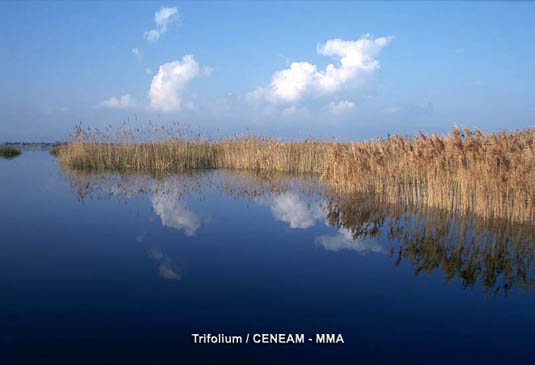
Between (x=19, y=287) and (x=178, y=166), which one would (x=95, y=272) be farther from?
(x=178, y=166)

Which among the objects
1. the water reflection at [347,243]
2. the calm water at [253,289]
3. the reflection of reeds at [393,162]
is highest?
the reflection of reeds at [393,162]

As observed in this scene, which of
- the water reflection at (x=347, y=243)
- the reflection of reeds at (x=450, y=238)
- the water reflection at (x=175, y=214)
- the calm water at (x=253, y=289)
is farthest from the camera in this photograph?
the water reflection at (x=175, y=214)

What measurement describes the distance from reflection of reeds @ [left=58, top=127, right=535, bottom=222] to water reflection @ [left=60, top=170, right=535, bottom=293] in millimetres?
392

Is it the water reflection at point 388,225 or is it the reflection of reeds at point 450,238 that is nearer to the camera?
the reflection of reeds at point 450,238

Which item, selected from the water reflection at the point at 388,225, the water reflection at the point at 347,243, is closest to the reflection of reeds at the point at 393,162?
the water reflection at the point at 388,225

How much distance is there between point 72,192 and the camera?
33.1 feet

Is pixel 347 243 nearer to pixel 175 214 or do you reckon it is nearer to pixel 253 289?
pixel 253 289

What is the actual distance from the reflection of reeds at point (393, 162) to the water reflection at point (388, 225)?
Answer: 1.29ft

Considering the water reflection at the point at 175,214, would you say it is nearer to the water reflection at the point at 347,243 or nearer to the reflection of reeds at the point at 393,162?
the water reflection at the point at 347,243

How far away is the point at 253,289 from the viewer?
4039 mm

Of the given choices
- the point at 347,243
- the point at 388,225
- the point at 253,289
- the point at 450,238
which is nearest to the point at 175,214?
the point at 347,243

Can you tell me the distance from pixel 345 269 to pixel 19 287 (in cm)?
375

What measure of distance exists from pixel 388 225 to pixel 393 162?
3093 mm

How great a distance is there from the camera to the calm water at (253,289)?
296cm
